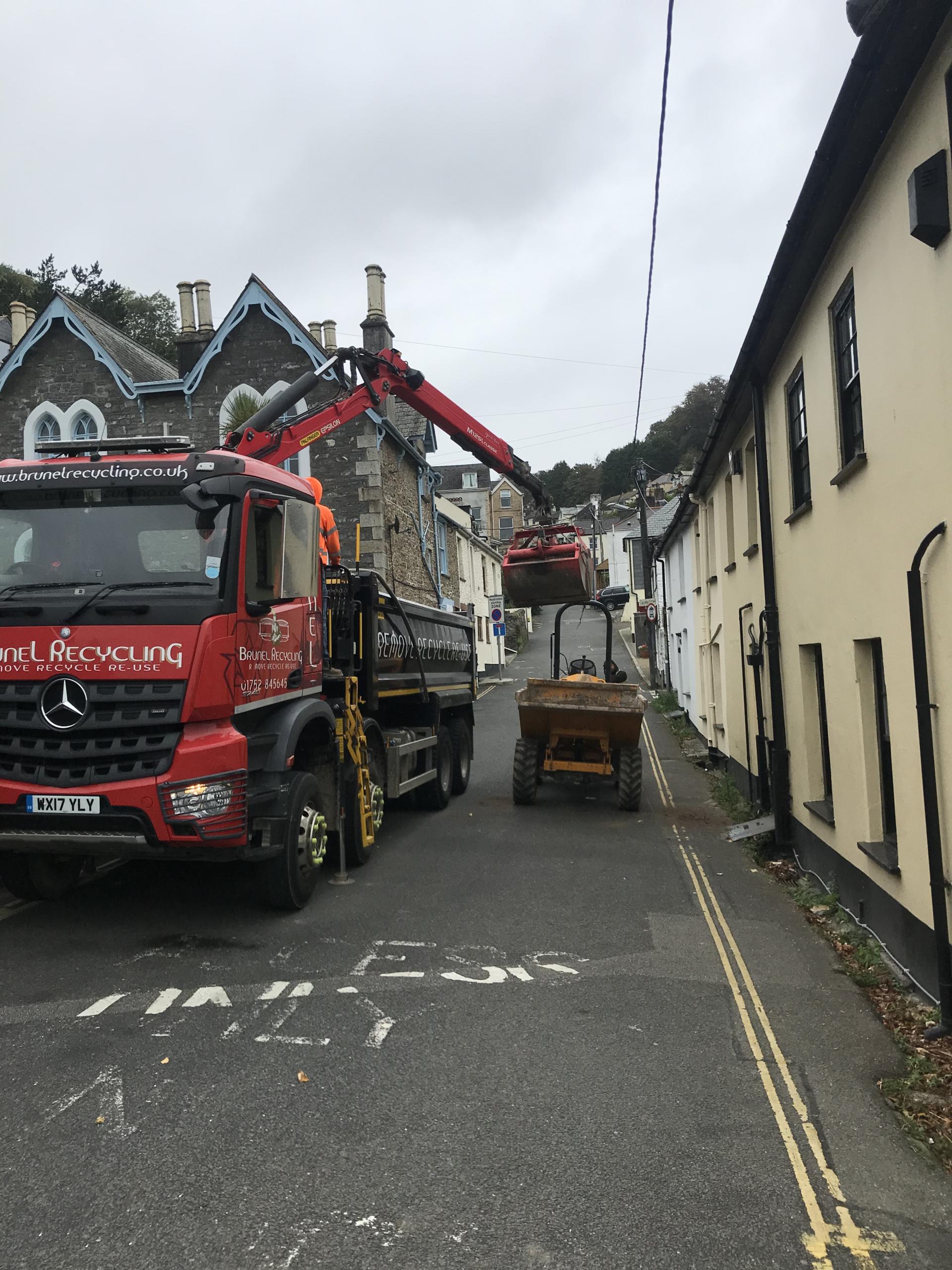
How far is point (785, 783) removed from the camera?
1013cm

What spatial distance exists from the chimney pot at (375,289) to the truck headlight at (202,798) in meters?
20.6

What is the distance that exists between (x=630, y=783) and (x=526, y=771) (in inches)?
55.9

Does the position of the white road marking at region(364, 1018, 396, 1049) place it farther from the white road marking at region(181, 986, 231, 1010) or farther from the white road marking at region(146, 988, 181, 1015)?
the white road marking at region(146, 988, 181, 1015)

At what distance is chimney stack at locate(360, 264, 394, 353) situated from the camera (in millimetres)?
24344

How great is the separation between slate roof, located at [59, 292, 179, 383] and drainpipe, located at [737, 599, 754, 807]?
1588 cm

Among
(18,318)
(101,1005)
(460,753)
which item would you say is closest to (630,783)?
(460,753)

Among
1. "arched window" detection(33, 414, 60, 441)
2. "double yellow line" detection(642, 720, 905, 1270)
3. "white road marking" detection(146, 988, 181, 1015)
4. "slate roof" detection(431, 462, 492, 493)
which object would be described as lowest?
"double yellow line" detection(642, 720, 905, 1270)

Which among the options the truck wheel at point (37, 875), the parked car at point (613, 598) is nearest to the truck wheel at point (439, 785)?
the parked car at point (613, 598)

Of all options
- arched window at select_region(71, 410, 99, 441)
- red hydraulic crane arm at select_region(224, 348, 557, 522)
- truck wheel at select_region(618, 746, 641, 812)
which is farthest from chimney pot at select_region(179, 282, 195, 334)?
truck wheel at select_region(618, 746, 641, 812)

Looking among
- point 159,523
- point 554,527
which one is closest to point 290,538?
point 159,523

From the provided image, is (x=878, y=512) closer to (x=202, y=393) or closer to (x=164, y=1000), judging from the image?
(x=164, y=1000)

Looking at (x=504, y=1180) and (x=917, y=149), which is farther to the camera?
(x=917, y=149)

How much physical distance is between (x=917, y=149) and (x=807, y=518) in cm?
380

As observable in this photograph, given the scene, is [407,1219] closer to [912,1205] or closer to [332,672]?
[912,1205]
